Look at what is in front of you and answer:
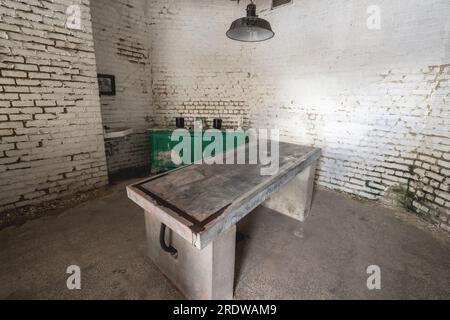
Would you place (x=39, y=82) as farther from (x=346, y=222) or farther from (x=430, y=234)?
(x=430, y=234)

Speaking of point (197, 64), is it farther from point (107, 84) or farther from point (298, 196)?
point (298, 196)

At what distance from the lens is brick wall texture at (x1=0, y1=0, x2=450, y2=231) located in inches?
108

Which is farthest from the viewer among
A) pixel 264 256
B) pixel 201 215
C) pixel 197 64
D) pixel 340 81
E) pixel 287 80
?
pixel 197 64

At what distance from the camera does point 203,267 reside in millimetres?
1607

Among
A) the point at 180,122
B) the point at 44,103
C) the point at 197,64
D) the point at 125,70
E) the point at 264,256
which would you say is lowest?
the point at 264,256

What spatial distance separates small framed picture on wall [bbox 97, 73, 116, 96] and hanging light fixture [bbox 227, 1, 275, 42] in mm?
2462

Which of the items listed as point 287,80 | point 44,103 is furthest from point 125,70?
point 287,80

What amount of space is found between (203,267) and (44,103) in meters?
2.96

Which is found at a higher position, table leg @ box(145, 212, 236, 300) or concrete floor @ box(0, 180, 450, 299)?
table leg @ box(145, 212, 236, 300)

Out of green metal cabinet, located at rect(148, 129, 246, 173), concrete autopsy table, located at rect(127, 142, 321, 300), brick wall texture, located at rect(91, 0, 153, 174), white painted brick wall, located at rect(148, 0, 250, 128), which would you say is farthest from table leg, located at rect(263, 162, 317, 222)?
brick wall texture, located at rect(91, 0, 153, 174)

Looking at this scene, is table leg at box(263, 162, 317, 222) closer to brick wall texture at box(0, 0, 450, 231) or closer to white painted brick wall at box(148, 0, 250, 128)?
brick wall texture at box(0, 0, 450, 231)

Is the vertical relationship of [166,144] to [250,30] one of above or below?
below

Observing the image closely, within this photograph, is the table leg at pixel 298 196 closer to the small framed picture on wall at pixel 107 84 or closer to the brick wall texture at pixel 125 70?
the brick wall texture at pixel 125 70

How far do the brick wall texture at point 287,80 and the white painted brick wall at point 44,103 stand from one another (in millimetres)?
16
